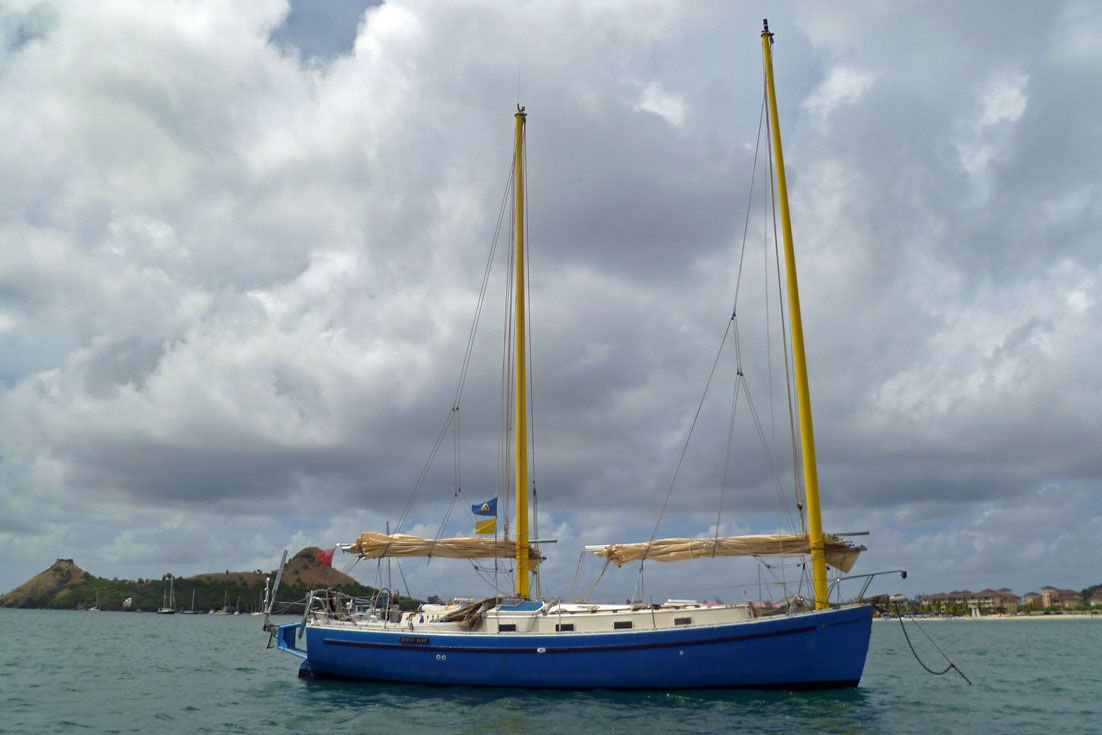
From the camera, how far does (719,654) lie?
2612 centimetres

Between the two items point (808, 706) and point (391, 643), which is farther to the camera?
point (391, 643)

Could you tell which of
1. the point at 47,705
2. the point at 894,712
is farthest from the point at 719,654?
the point at 47,705

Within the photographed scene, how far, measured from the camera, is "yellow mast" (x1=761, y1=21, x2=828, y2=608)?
2802 cm

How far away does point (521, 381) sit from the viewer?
36125 millimetres

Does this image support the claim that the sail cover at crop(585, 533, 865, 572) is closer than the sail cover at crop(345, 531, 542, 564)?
Yes

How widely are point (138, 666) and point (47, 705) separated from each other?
55.9 feet

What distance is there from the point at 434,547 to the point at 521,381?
27.7 ft

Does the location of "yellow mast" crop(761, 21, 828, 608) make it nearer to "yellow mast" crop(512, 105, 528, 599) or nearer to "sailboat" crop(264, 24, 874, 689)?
"sailboat" crop(264, 24, 874, 689)

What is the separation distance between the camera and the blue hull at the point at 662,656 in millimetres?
25844

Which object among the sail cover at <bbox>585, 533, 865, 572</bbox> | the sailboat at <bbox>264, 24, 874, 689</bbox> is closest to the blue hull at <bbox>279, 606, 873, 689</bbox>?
the sailboat at <bbox>264, 24, 874, 689</bbox>

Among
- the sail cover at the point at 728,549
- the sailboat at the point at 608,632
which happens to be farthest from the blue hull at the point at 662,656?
the sail cover at the point at 728,549

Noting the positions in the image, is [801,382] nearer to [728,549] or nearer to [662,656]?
[728,549]

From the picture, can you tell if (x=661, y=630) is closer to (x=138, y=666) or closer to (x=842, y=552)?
(x=842, y=552)

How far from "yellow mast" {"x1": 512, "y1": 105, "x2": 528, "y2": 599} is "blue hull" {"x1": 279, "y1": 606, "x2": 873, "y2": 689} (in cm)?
443
